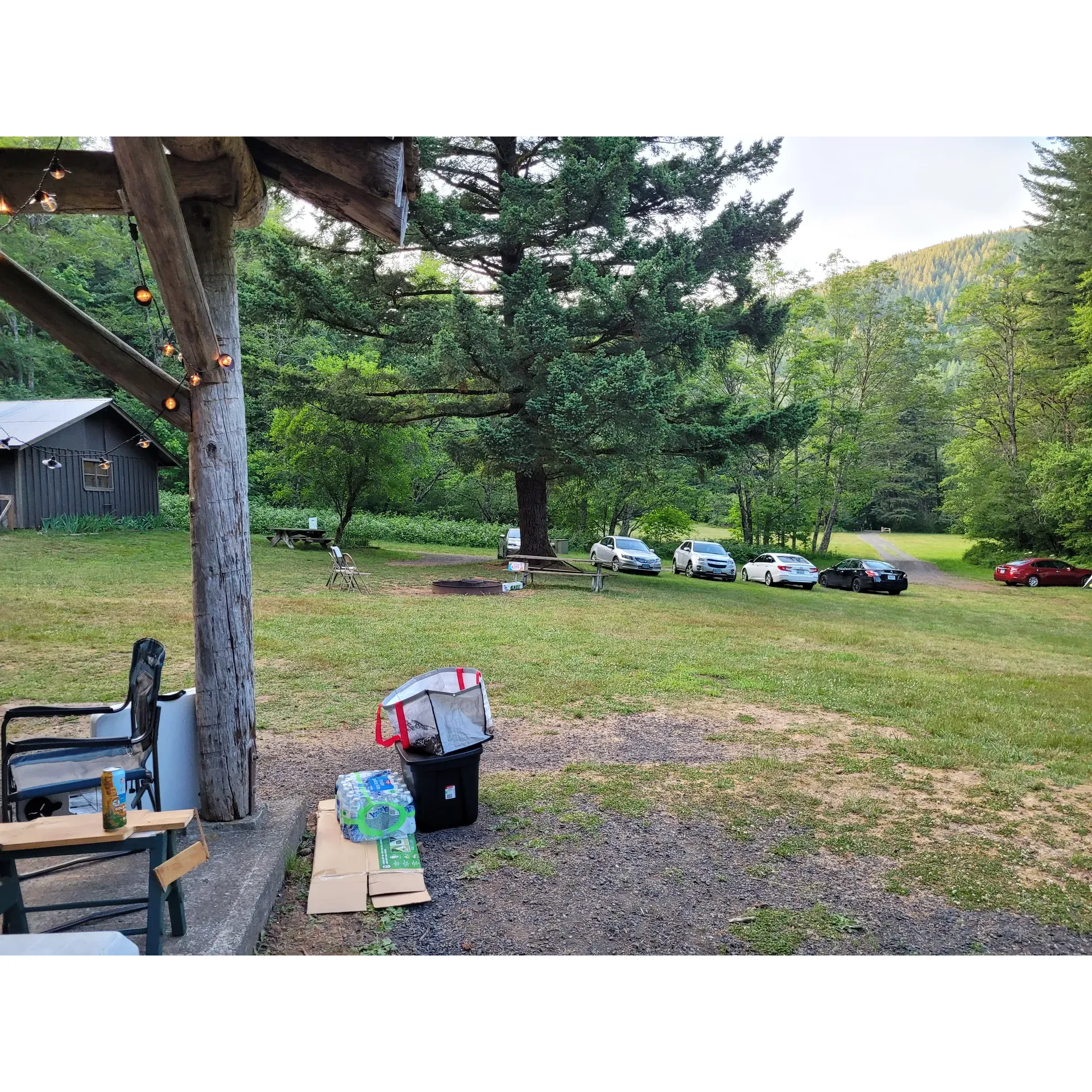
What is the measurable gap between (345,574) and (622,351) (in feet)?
21.3

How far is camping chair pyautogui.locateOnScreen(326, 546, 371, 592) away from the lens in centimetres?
1202

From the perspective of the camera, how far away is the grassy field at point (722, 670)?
3.84m

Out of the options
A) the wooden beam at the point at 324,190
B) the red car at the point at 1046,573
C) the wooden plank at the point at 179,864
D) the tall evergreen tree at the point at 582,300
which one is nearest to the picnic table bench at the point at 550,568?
the tall evergreen tree at the point at 582,300

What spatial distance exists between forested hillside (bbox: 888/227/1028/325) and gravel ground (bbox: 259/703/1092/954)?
24.9 metres

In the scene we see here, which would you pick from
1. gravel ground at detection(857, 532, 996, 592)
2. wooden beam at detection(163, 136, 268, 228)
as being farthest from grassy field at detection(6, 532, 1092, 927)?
gravel ground at detection(857, 532, 996, 592)

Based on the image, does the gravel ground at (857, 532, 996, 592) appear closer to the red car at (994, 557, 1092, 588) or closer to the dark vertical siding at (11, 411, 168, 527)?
the red car at (994, 557, 1092, 588)

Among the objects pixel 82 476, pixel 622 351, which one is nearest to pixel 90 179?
pixel 622 351

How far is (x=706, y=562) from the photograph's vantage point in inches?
695

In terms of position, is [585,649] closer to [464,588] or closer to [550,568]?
[464,588]

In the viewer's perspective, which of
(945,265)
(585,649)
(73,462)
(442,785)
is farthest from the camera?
(945,265)

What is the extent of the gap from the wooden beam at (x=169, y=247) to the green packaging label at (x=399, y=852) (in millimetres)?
2045

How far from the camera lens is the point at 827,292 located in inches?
951
